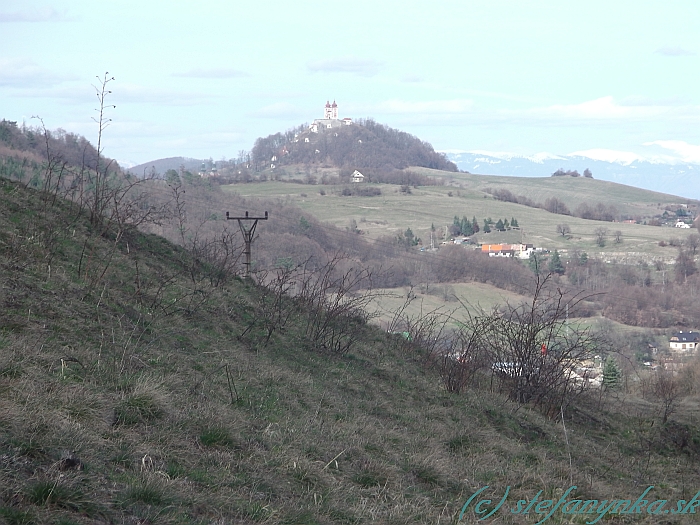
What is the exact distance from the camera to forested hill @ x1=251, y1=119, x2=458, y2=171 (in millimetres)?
128500

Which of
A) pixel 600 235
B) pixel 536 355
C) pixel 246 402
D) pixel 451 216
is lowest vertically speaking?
pixel 536 355

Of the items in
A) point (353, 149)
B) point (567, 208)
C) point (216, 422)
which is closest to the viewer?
point (216, 422)

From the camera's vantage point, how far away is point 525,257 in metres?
61.0

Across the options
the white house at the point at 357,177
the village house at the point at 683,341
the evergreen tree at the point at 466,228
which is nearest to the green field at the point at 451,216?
the evergreen tree at the point at 466,228

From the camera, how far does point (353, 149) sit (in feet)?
436

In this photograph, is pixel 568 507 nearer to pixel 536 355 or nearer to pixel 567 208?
pixel 536 355

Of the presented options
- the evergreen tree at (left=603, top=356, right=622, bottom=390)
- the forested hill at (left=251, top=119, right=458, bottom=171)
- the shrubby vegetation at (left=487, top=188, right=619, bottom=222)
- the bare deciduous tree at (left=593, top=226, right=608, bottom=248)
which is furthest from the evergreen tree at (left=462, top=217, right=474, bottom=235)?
the evergreen tree at (left=603, top=356, right=622, bottom=390)

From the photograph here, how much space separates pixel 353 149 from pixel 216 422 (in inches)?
5118

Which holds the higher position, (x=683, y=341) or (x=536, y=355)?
(x=536, y=355)

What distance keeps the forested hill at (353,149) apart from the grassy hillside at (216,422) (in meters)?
109

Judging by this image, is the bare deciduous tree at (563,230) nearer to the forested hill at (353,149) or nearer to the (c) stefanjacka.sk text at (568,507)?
the forested hill at (353,149)

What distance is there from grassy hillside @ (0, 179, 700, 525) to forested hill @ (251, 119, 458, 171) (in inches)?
4291

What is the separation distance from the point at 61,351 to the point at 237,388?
1.61 meters

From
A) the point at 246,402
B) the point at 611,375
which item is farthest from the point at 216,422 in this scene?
the point at 611,375
